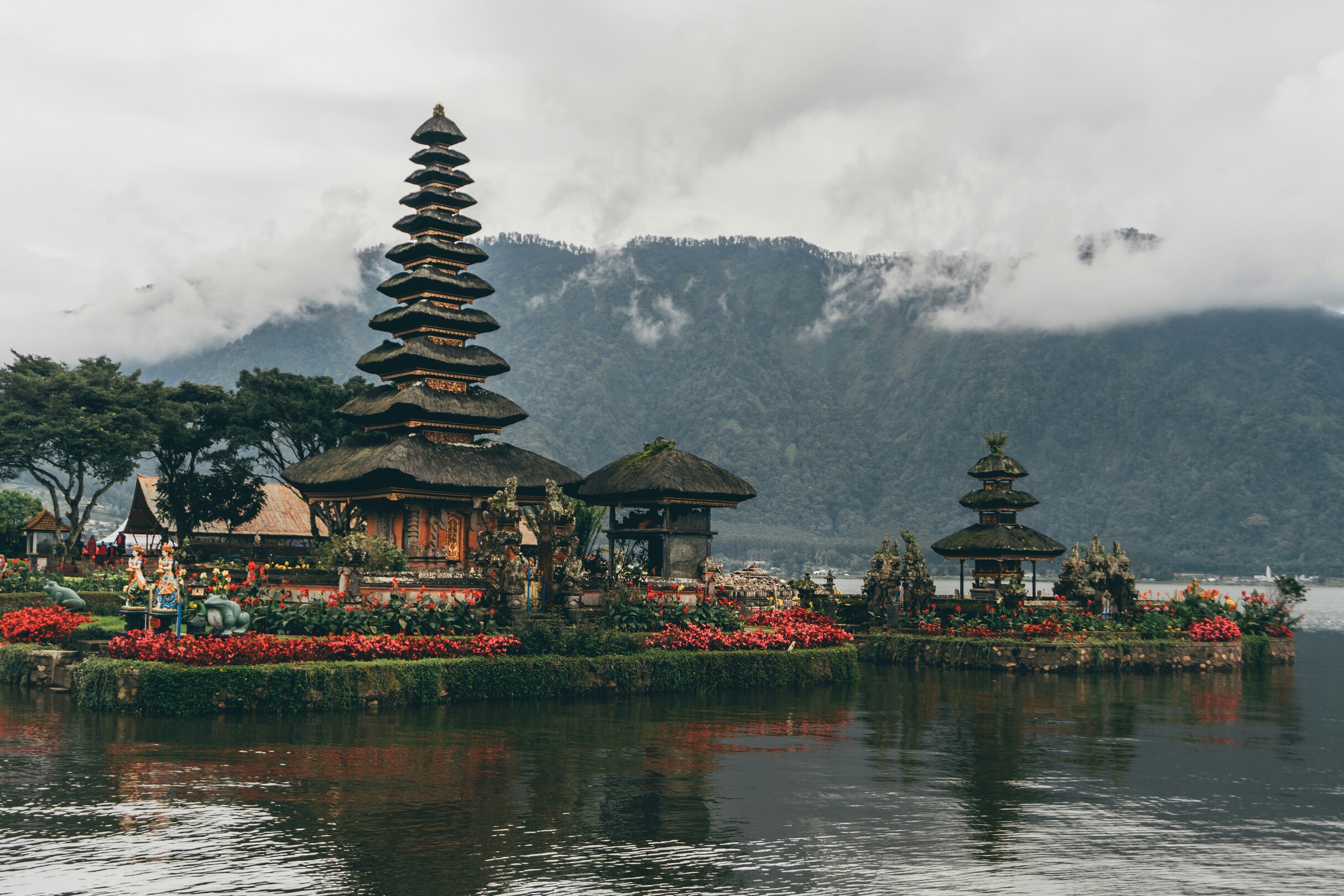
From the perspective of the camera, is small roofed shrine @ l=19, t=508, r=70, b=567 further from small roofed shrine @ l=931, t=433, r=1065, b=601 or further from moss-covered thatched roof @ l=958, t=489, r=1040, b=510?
moss-covered thatched roof @ l=958, t=489, r=1040, b=510

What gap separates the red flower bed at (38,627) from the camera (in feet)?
112

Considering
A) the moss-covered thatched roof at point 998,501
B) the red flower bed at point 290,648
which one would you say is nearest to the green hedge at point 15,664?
the red flower bed at point 290,648

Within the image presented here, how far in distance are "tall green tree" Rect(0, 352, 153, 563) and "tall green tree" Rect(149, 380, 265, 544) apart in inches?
84.6

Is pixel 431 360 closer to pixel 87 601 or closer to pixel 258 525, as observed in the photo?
pixel 87 601

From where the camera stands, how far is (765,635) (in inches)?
1432

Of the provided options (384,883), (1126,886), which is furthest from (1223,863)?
(384,883)

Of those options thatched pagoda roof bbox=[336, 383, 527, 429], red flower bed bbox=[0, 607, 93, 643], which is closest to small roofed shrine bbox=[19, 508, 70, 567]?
thatched pagoda roof bbox=[336, 383, 527, 429]

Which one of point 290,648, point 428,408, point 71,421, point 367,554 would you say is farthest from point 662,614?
point 71,421

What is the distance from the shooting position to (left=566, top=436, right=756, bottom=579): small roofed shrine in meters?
44.2

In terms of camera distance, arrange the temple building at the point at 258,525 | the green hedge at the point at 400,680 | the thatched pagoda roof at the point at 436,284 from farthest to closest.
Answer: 1. the temple building at the point at 258,525
2. the thatched pagoda roof at the point at 436,284
3. the green hedge at the point at 400,680

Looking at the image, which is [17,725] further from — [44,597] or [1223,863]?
[1223,863]

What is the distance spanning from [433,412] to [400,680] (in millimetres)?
21677

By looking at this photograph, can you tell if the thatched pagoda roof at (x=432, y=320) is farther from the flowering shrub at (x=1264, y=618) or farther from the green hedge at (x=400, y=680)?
the flowering shrub at (x=1264, y=618)

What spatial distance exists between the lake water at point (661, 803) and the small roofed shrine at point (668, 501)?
14401 millimetres
